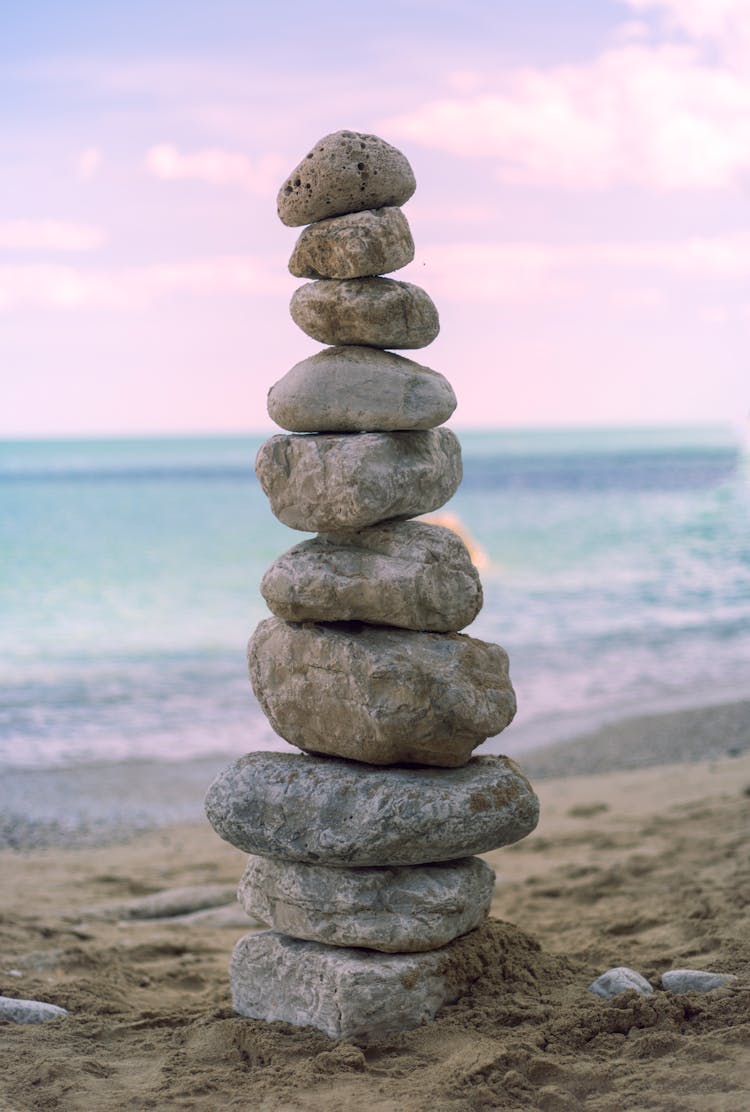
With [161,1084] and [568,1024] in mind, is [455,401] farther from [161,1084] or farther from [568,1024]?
[161,1084]

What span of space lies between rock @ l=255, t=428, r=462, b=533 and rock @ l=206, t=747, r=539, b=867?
3.87ft

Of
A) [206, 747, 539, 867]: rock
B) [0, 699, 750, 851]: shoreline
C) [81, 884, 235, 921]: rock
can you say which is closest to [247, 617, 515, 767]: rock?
[206, 747, 539, 867]: rock

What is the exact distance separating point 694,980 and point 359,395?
10.7 ft

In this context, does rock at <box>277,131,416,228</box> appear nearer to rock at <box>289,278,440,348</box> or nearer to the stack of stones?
the stack of stones

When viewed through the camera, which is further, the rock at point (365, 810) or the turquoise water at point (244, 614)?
the turquoise water at point (244, 614)

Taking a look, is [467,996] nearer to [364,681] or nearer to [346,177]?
[364,681]

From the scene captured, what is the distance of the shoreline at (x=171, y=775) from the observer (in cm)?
1116

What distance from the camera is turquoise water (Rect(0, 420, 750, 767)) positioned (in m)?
14.9

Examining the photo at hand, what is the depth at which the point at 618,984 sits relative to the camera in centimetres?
591

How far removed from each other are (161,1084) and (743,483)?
6028cm

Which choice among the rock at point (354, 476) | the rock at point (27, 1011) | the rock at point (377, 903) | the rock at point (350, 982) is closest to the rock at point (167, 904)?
the rock at point (27, 1011)

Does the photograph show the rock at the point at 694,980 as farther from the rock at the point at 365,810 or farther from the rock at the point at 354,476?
the rock at the point at 354,476

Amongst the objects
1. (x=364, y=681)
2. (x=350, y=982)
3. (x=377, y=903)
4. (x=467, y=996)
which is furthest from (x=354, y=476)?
(x=467, y=996)

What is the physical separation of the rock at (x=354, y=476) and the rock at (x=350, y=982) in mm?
2004
